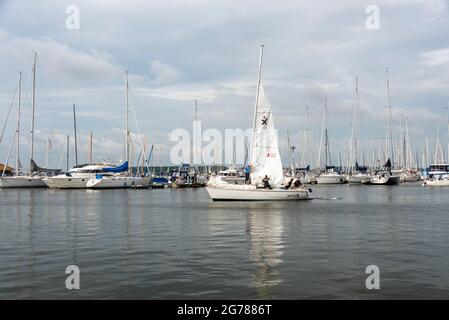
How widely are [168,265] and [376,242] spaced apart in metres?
10.6

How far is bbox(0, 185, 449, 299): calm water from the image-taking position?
13.8 meters

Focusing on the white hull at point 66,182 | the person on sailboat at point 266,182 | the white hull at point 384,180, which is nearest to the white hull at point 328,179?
the white hull at point 384,180

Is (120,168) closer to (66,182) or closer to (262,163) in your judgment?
(66,182)

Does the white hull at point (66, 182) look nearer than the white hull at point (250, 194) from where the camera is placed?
Answer: No

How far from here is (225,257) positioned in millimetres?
18656

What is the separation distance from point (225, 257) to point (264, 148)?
2914 centimetres

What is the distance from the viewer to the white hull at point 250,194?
152 feet

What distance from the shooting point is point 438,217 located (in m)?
34.8

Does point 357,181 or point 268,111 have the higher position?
point 268,111

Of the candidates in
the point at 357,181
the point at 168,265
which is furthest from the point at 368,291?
the point at 357,181

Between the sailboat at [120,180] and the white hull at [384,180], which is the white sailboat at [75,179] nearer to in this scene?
the sailboat at [120,180]

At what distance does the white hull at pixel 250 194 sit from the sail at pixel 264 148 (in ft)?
4.61
